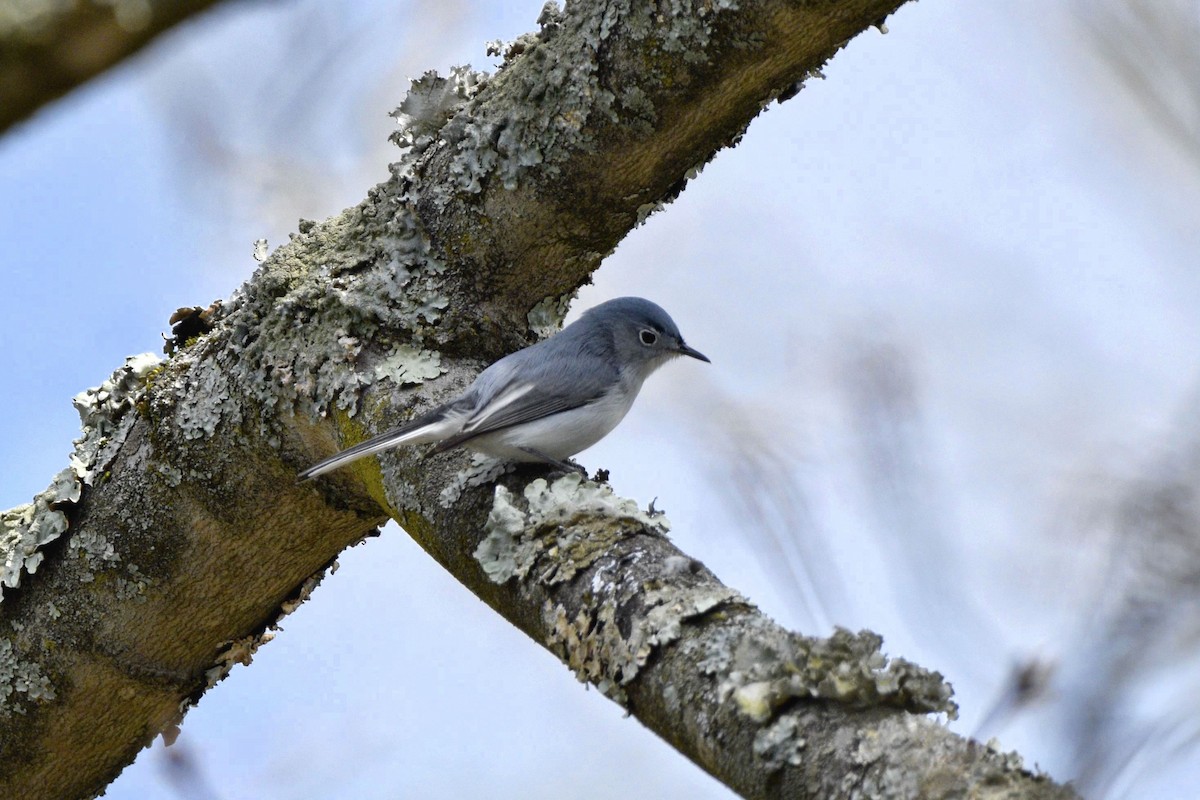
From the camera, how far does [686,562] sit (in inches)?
76.7

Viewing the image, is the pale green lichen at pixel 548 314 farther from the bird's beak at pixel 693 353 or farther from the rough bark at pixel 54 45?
the rough bark at pixel 54 45

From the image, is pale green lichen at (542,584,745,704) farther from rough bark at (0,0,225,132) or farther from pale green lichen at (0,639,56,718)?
pale green lichen at (0,639,56,718)

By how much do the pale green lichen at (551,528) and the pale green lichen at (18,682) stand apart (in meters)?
1.21

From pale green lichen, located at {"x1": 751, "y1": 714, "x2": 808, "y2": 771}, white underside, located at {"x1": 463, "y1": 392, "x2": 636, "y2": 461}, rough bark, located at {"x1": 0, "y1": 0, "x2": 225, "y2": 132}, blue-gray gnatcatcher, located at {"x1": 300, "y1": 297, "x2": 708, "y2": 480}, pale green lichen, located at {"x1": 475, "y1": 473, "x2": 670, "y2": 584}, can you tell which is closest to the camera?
rough bark, located at {"x1": 0, "y1": 0, "x2": 225, "y2": 132}

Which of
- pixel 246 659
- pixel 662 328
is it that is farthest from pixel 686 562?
pixel 662 328

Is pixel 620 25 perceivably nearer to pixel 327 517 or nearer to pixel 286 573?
pixel 327 517

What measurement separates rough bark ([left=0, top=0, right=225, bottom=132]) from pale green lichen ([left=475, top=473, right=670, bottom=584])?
127cm

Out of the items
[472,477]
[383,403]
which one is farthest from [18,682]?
[472,477]

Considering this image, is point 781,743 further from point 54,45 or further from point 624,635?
point 54,45

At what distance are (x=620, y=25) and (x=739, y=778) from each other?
4.58 feet

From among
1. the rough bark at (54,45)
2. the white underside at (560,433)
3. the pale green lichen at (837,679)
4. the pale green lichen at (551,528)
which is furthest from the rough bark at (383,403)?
the rough bark at (54,45)

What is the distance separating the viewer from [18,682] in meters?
2.72

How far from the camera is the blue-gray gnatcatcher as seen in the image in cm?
249

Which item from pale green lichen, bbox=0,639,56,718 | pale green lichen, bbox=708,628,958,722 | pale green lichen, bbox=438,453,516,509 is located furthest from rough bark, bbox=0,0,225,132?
pale green lichen, bbox=0,639,56,718
